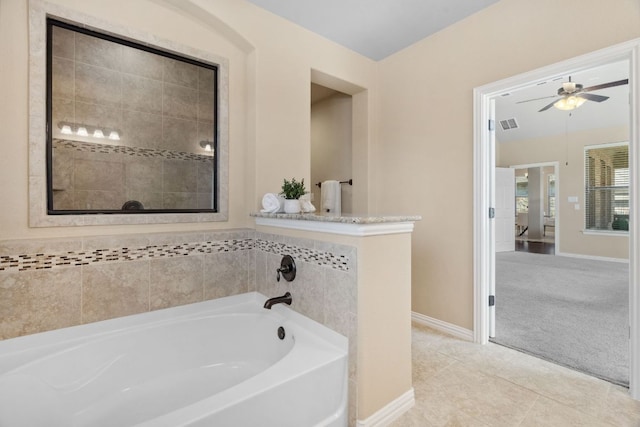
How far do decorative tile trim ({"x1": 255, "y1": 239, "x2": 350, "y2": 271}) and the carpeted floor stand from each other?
172 centimetres

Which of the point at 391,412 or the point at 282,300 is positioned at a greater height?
the point at 282,300

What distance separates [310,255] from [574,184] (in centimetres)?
678

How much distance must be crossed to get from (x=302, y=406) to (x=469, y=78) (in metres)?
2.58

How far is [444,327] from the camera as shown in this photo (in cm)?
261

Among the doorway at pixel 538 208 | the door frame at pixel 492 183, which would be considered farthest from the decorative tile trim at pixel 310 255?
the doorway at pixel 538 208

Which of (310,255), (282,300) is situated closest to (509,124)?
(310,255)

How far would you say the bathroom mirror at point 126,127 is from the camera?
1708mm

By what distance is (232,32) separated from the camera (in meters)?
2.19

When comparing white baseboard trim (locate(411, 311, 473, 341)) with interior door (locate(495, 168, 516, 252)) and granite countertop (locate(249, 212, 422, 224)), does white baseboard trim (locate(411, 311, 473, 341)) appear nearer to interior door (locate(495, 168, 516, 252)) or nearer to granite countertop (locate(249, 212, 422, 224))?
granite countertop (locate(249, 212, 422, 224))

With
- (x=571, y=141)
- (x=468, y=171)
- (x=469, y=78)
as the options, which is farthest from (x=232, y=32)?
(x=571, y=141)

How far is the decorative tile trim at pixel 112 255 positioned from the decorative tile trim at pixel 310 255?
282 millimetres

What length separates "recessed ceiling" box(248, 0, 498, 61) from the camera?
89.4 inches

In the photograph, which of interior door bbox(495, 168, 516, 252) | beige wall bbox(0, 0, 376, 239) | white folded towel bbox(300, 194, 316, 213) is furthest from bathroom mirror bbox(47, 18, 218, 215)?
interior door bbox(495, 168, 516, 252)

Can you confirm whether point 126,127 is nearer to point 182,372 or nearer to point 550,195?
point 182,372
